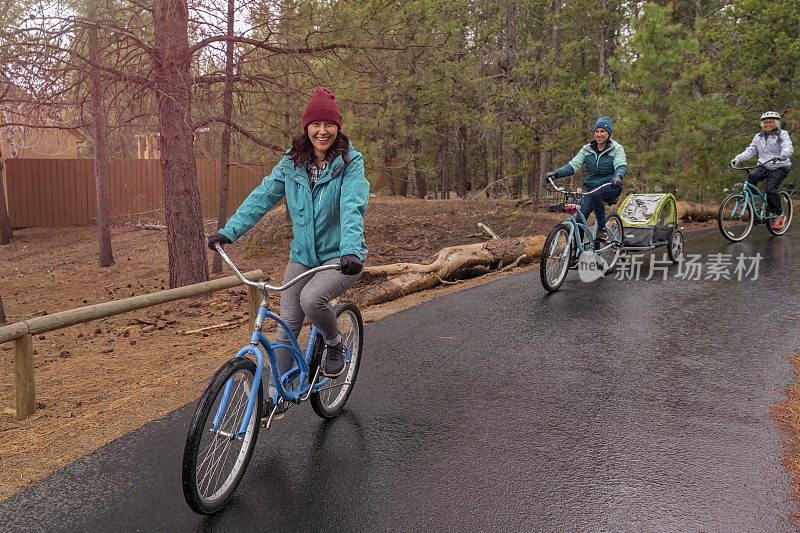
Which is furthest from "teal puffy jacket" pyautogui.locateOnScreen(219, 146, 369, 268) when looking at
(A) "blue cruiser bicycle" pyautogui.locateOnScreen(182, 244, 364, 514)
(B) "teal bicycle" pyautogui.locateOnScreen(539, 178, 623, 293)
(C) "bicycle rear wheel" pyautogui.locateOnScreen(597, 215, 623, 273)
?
(C) "bicycle rear wheel" pyautogui.locateOnScreen(597, 215, 623, 273)

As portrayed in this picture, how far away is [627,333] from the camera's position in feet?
22.1

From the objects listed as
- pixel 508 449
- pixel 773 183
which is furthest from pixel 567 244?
pixel 773 183

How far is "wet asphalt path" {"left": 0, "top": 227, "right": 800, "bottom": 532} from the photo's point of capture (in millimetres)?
3365

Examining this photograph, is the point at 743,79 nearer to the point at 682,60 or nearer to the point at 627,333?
the point at 682,60

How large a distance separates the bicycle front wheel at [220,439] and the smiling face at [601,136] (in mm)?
7158

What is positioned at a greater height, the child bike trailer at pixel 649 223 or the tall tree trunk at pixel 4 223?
the child bike trailer at pixel 649 223

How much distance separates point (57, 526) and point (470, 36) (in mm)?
26997

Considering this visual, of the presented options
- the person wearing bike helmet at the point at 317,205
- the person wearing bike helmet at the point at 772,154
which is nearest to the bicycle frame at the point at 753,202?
the person wearing bike helmet at the point at 772,154

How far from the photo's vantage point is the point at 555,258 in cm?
851

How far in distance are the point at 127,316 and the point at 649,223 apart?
348 inches

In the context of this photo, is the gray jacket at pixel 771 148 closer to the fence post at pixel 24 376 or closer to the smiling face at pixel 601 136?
the smiling face at pixel 601 136

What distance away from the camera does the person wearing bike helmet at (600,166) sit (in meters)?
9.05

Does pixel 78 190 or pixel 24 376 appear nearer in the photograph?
pixel 24 376

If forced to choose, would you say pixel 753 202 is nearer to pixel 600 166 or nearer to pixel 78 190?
pixel 600 166
